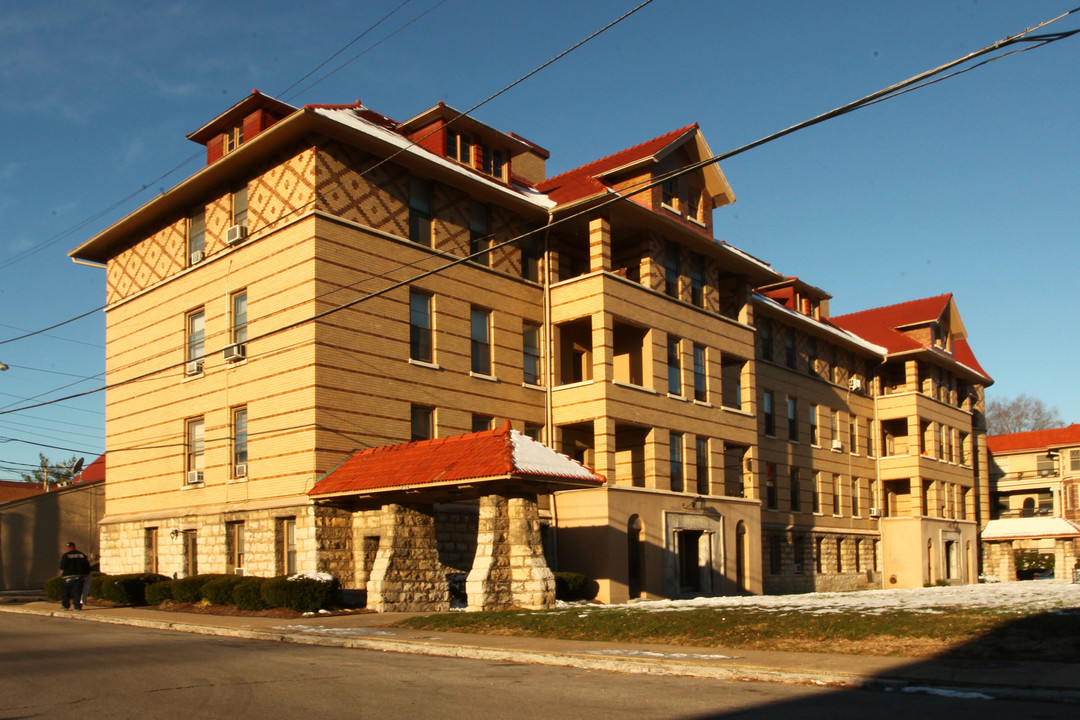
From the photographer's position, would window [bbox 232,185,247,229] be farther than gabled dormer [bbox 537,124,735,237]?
No

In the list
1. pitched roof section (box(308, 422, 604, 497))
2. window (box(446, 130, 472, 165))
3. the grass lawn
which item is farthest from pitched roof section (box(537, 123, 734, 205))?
the grass lawn

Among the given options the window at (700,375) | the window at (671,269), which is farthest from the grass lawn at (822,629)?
the window at (671,269)

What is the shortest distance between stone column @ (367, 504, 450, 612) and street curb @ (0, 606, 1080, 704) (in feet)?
14.0

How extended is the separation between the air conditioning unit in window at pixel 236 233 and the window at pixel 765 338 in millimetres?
23137

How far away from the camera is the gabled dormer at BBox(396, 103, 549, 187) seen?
2956cm

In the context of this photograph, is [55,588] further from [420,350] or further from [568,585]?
[568,585]

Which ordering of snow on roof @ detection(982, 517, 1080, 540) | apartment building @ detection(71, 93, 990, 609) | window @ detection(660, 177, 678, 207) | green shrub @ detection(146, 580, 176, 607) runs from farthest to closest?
snow on roof @ detection(982, 517, 1080, 540), window @ detection(660, 177, 678, 207), green shrub @ detection(146, 580, 176, 607), apartment building @ detection(71, 93, 990, 609)

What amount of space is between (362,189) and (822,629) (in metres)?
17.1

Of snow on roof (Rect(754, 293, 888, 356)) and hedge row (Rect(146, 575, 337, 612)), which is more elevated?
snow on roof (Rect(754, 293, 888, 356))

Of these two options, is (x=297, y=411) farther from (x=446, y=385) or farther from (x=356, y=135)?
(x=356, y=135)

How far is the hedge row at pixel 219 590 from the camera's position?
22.2 meters

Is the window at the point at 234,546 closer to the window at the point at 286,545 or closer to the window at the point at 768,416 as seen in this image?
the window at the point at 286,545

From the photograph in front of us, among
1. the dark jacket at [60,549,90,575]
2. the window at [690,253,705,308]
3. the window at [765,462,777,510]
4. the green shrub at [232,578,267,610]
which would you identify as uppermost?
the window at [690,253,705,308]

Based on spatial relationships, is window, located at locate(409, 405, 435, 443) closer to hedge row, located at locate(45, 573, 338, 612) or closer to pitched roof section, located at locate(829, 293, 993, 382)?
hedge row, located at locate(45, 573, 338, 612)
